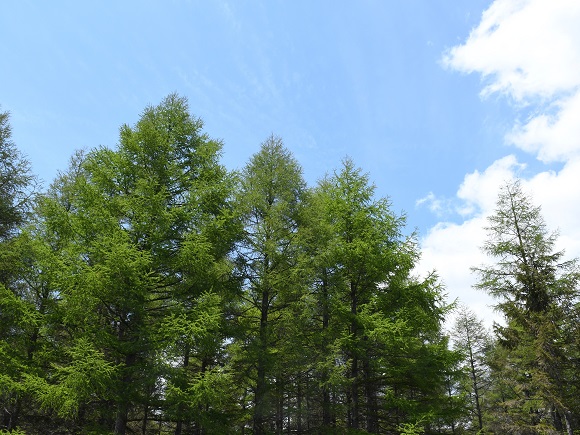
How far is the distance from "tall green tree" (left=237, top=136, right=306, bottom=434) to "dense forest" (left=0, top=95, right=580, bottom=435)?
75mm

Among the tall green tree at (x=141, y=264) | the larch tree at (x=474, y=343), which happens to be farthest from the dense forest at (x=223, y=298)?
the larch tree at (x=474, y=343)

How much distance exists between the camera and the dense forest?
9734mm

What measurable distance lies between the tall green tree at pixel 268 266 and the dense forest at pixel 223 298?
75 mm

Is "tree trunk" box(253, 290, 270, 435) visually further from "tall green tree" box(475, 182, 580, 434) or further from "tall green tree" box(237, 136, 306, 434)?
"tall green tree" box(475, 182, 580, 434)

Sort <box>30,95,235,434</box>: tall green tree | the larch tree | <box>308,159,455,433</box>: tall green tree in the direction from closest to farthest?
<box>30,95,235,434</box>: tall green tree < <box>308,159,455,433</box>: tall green tree < the larch tree

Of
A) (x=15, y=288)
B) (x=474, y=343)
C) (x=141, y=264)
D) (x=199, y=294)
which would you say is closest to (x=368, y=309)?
(x=199, y=294)

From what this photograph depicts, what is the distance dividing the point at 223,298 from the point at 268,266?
7.88 feet

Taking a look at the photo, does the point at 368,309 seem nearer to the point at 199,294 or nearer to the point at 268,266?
the point at 268,266

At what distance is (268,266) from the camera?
14.9 m

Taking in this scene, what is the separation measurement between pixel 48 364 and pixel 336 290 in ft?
33.3

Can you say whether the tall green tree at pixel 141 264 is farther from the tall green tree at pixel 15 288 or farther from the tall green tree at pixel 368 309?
the tall green tree at pixel 368 309

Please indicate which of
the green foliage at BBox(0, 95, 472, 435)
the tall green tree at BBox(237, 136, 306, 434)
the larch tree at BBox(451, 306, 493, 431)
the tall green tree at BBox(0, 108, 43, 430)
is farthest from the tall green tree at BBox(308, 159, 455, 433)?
the larch tree at BBox(451, 306, 493, 431)

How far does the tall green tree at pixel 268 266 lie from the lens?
1340 centimetres

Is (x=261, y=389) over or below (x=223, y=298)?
below
